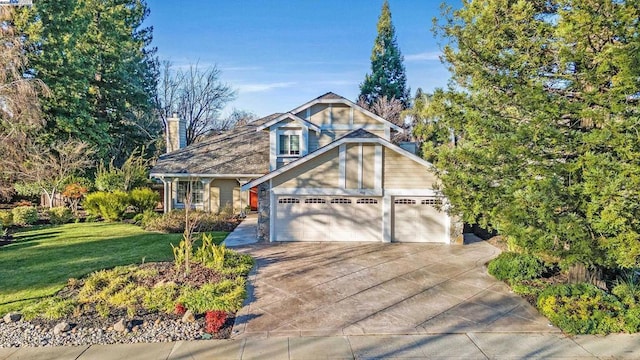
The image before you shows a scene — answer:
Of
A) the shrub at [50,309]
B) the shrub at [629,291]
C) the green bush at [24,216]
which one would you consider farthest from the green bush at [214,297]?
the green bush at [24,216]

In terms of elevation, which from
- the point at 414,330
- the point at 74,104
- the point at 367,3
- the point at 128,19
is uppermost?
the point at 128,19

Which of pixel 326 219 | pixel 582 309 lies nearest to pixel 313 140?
pixel 326 219

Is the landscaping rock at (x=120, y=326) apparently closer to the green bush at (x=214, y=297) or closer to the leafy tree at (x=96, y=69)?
the green bush at (x=214, y=297)

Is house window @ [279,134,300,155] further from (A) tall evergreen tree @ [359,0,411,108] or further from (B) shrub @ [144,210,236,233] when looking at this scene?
(A) tall evergreen tree @ [359,0,411,108]

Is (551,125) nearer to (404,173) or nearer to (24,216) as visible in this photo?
(404,173)

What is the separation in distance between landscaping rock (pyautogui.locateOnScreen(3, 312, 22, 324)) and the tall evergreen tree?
35752 mm

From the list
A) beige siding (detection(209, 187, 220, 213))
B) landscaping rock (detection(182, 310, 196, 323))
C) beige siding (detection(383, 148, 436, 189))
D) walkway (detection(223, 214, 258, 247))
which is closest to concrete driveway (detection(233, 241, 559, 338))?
landscaping rock (detection(182, 310, 196, 323))

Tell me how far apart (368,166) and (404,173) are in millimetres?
1393

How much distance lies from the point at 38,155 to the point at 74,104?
5.09m

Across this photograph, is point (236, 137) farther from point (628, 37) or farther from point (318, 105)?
point (628, 37)

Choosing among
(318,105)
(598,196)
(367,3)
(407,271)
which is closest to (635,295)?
(598,196)

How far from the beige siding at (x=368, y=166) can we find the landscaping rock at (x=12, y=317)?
1026cm

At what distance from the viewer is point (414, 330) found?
6.59 metres

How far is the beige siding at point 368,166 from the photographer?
521 inches
